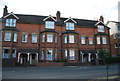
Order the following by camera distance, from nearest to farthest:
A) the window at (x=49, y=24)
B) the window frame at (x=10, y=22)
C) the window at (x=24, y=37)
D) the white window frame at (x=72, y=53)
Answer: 1. the window frame at (x=10, y=22)
2. the window at (x=24, y=37)
3. the white window frame at (x=72, y=53)
4. the window at (x=49, y=24)

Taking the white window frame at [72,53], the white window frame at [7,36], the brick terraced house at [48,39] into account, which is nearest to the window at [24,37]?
the brick terraced house at [48,39]

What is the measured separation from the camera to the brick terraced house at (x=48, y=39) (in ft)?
91.6

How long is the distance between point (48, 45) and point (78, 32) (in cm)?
886

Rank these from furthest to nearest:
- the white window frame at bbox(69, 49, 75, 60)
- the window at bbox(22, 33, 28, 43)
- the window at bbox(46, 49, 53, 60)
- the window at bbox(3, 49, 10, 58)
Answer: the white window frame at bbox(69, 49, 75, 60) < the window at bbox(22, 33, 28, 43) < the window at bbox(46, 49, 53, 60) < the window at bbox(3, 49, 10, 58)

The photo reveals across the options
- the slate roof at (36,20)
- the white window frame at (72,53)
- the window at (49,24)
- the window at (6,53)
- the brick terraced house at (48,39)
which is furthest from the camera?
the slate roof at (36,20)

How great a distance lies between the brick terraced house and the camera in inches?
1099

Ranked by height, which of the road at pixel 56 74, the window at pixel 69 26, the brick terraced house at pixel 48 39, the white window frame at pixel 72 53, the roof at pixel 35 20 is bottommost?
the road at pixel 56 74

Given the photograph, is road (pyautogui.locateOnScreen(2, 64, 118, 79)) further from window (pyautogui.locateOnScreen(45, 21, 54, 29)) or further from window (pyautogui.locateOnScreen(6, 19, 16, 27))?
window (pyautogui.locateOnScreen(45, 21, 54, 29))

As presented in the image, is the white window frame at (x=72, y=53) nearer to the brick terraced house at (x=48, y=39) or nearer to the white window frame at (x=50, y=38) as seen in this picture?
the brick terraced house at (x=48, y=39)

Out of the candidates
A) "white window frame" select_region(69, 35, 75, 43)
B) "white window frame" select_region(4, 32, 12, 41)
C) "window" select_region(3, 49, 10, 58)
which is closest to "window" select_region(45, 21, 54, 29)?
"white window frame" select_region(69, 35, 75, 43)

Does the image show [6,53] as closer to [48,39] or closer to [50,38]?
[48,39]

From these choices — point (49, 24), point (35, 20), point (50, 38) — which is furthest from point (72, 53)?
point (35, 20)

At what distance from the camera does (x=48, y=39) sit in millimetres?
29500

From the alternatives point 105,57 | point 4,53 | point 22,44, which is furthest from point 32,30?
point 105,57
